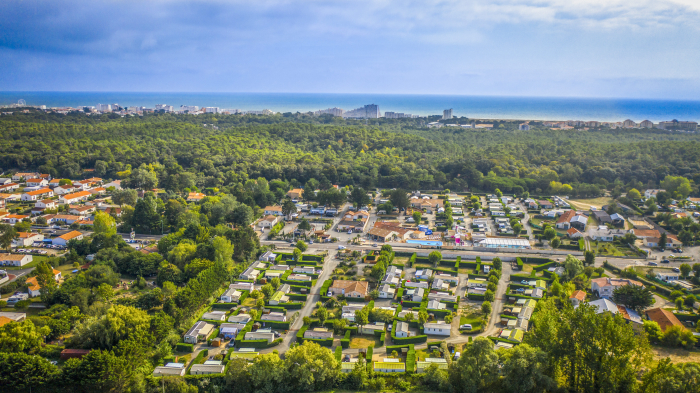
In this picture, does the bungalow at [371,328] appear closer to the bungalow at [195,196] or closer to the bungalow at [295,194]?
the bungalow at [295,194]

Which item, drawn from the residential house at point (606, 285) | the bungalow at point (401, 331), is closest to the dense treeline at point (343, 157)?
the residential house at point (606, 285)

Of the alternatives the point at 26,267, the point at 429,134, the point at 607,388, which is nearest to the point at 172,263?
the point at 26,267

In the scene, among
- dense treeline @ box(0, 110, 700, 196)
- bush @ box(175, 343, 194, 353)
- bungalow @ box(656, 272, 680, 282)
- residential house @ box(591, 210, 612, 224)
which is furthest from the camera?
dense treeline @ box(0, 110, 700, 196)

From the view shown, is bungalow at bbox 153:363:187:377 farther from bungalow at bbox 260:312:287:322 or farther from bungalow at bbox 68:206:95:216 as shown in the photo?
bungalow at bbox 68:206:95:216

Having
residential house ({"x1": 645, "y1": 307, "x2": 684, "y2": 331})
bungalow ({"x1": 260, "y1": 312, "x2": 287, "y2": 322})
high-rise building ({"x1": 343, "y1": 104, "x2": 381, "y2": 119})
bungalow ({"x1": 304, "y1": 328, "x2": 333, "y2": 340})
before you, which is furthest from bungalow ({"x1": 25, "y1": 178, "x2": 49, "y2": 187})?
high-rise building ({"x1": 343, "y1": 104, "x2": 381, "y2": 119})

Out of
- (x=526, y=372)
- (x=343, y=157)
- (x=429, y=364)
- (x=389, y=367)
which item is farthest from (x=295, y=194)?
(x=526, y=372)

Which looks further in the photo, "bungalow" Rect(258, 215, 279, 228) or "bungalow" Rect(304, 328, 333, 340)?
"bungalow" Rect(258, 215, 279, 228)
